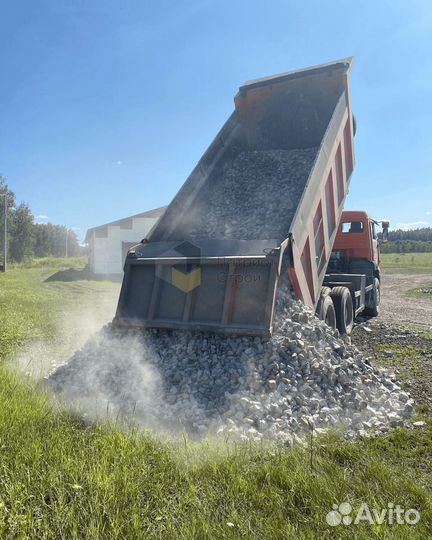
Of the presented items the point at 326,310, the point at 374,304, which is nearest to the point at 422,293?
the point at 374,304

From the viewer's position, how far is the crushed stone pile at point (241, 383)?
3.90 metres

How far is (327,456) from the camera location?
3.25 m

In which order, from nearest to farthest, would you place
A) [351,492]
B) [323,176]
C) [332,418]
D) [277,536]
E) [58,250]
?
[277,536]
[351,492]
[332,418]
[323,176]
[58,250]

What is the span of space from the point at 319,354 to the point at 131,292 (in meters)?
2.57

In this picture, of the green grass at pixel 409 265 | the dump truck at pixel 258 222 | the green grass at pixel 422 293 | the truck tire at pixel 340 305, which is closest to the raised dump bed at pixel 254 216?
the dump truck at pixel 258 222

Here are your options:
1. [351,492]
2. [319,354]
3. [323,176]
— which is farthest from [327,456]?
[323,176]

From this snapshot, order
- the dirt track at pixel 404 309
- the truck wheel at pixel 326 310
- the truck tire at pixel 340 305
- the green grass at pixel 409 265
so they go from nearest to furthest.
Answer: the truck wheel at pixel 326 310
the truck tire at pixel 340 305
the dirt track at pixel 404 309
the green grass at pixel 409 265

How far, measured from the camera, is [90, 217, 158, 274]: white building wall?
25906 millimetres

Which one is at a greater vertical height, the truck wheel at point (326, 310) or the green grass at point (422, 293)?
the truck wheel at point (326, 310)

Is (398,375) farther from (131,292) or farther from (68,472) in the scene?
(68,472)

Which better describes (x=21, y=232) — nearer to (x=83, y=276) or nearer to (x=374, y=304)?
(x=83, y=276)

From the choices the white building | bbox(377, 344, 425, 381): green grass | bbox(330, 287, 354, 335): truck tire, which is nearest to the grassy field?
bbox(377, 344, 425, 381): green grass

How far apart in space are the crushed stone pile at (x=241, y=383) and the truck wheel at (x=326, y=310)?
3.18 ft

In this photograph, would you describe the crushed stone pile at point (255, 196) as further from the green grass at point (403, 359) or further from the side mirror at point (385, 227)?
the side mirror at point (385, 227)
